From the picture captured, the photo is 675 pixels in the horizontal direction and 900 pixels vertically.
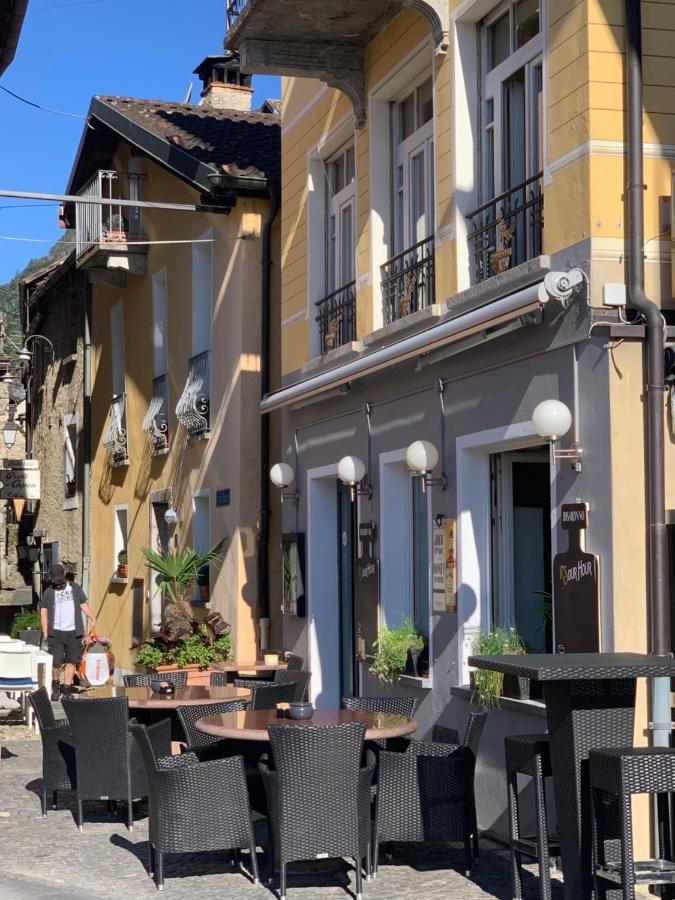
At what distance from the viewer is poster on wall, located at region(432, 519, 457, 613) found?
9836 mm

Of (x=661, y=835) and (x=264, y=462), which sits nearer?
(x=661, y=835)

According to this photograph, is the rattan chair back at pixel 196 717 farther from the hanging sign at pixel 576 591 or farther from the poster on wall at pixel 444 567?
the hanging sign at pixel 576 591

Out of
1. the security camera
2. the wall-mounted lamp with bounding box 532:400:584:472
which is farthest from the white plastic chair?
the security camera

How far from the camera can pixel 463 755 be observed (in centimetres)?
793

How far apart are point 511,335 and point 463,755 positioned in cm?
274

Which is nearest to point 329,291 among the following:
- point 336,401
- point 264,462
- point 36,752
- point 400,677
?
point 336,401

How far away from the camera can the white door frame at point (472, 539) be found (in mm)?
9633

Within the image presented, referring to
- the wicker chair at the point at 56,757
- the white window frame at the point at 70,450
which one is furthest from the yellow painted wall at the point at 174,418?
the wicker chair at the point at 56,757

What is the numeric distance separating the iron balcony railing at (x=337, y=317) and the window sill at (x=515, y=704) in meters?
3.91

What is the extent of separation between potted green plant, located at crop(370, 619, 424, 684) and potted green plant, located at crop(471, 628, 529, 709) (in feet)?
3.45

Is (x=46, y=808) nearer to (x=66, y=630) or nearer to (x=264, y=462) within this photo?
(x=264, y=462)

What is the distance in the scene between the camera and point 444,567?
9992 mm

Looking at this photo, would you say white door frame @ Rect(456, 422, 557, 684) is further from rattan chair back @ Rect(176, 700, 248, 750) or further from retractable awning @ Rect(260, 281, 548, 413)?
rattan chair back @ Rect(176, 700, 248, 750)

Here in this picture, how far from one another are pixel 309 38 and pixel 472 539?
4.82 m
